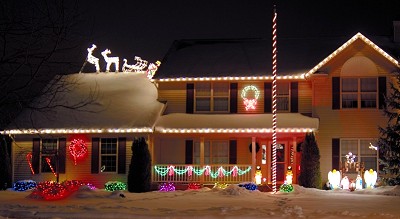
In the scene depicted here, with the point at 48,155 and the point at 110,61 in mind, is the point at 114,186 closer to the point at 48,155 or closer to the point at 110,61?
the point at 48,155

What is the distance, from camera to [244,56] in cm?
3400

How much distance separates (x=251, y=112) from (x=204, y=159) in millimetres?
3382

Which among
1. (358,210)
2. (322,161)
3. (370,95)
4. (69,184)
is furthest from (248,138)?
(358,210)

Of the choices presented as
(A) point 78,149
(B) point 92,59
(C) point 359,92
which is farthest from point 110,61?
(C) point 359,92

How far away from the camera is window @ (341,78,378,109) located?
1197 inches

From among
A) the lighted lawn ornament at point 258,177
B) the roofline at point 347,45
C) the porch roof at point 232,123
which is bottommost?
the lighted lawn ornament at point 258,177

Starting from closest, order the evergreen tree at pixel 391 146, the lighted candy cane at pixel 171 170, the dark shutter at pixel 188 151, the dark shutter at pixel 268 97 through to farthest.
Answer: the evergreen tree at pixel 391 146
the lighted candy cane at pixel 171 170
the dark shutter at pixel 268 97
the dark shutter at pixel 188 151

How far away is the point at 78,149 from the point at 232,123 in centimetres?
777

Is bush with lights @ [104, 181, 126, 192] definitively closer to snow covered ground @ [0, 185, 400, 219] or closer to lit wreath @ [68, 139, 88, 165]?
lit wreath @ [68, 139, 88, 165]

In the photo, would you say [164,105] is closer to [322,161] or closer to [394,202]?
[322,161]

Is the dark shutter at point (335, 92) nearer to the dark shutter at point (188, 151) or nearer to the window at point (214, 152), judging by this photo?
the window at point (214, 152)

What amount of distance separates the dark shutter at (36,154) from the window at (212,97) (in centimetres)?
823

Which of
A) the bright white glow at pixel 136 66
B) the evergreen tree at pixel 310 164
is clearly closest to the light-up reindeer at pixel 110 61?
the bright white glow at pixel 136 66

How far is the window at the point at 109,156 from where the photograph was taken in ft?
105
